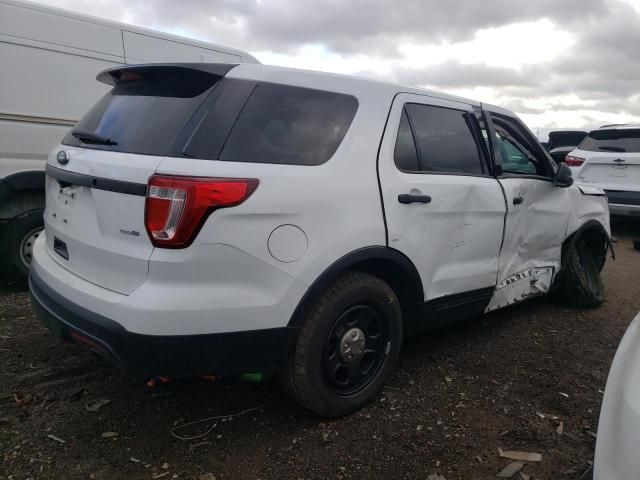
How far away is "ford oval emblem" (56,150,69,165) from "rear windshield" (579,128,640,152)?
801 centimetres

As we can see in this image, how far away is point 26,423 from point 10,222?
2377mm

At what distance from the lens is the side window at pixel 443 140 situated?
123 inches

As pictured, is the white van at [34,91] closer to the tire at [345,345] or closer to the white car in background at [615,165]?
the tire at [345,345]

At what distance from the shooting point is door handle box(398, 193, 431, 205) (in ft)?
9.42

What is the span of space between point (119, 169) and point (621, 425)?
7.03 feet

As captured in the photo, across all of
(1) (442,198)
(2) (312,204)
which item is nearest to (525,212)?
A: (1) (442,198)

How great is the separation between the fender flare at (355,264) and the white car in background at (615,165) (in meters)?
6.25

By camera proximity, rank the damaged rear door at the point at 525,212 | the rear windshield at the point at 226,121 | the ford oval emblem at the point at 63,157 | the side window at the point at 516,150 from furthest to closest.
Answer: the side window at the point at 516,150 → the damaged rear door at the point at 525,212 → the ford oval emblem at the point at 63,157 → the rear windshield at the point at 226,121

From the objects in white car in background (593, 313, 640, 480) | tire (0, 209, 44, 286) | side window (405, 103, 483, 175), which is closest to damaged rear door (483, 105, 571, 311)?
side window (405, 103, 483, 175)

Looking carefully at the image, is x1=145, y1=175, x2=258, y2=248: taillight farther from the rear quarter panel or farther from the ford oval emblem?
the ford oval emblem

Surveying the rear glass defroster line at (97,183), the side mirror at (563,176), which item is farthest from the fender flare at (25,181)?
the side mirror at (563,176)

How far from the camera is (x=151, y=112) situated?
254 centimetres

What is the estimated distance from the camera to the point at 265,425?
9.15ft

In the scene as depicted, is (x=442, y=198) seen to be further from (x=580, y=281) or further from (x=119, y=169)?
(x=580, y=281)
